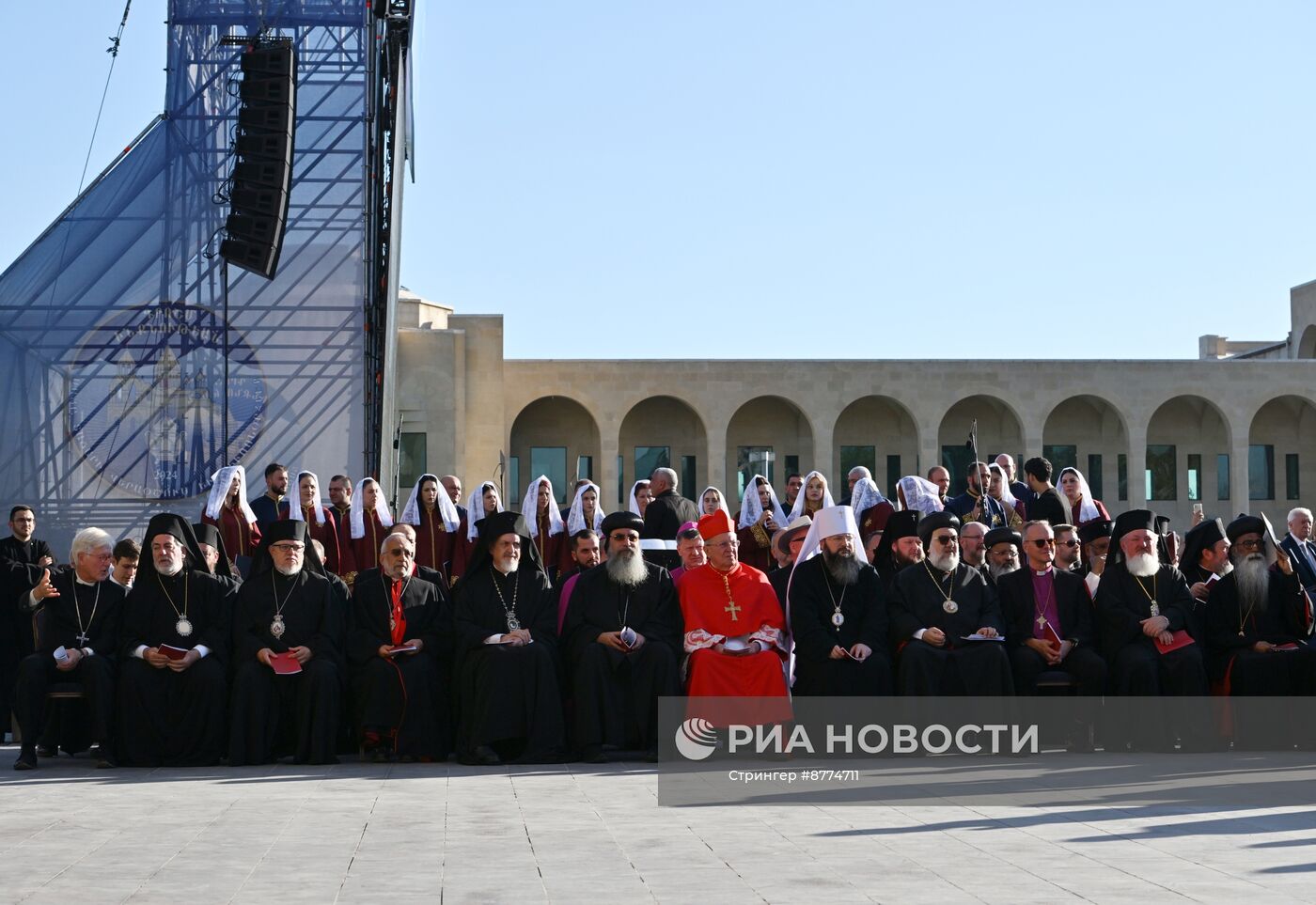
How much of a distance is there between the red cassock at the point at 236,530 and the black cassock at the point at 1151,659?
6271 millimetres

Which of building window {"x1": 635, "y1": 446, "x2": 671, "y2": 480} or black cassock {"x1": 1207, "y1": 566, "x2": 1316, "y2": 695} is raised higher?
building window {"x1": 635, "y1": 446, "x2": 671, "y2": 480}

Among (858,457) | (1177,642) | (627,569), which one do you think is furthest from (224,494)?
(858,457)

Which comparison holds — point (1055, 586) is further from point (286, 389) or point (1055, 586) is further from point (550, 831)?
point (286, 389)

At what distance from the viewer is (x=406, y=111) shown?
24609 millimetres

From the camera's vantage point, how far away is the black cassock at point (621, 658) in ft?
31.1

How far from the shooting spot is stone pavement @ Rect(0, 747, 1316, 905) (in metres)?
5.03

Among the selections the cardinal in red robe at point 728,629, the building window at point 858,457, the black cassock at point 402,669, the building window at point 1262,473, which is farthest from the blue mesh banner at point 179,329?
the building window at point 1262,473

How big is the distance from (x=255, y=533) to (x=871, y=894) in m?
8.45

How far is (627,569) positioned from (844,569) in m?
1.35

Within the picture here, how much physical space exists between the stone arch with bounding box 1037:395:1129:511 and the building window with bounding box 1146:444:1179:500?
39.8 inches

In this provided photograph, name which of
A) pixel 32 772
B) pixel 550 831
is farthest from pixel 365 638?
pixel 550 831

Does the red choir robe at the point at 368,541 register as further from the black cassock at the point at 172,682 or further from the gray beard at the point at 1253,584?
the gray beard at the point at 1253,584

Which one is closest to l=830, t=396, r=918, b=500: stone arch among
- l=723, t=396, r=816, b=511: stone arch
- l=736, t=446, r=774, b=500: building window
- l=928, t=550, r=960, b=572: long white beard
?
l=723, t=396, r=816, b=511: stone arch

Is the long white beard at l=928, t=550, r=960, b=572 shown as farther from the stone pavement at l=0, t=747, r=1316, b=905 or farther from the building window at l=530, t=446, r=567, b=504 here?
the building window at l=530, t=446, r=567, b=504
